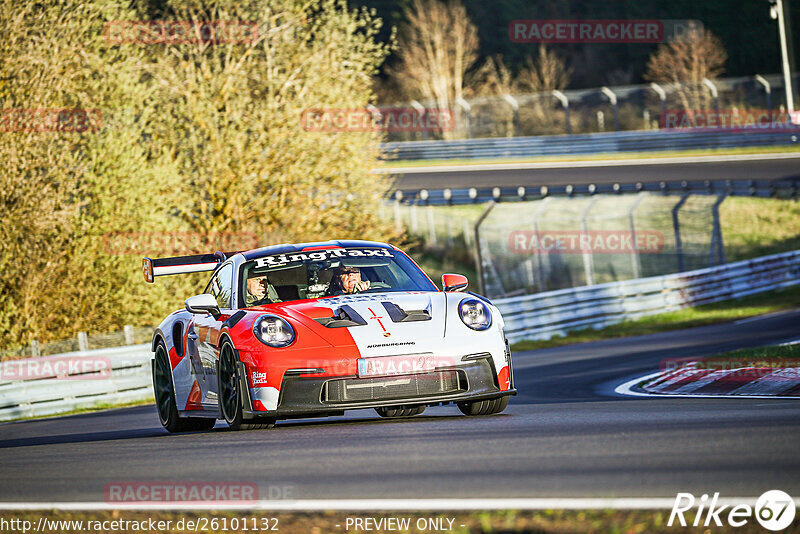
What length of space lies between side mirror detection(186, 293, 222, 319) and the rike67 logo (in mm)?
4996

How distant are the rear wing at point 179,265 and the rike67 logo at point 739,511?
6.50m

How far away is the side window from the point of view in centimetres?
952

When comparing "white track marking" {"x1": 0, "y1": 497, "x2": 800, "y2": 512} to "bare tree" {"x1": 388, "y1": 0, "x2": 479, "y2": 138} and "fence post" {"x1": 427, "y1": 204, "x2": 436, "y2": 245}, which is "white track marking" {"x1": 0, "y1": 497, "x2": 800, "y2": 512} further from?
"bare tree" {"x1": 388, "y1": 0, "x2": 479, "y2": 138}

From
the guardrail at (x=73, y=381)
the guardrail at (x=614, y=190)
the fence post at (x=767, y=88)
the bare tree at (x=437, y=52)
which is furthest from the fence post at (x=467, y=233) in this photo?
the bare tree at (x=437, y=52)

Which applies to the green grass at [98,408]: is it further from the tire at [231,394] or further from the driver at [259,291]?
the tire at [231,394]

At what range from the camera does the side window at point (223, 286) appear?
952 centimetres

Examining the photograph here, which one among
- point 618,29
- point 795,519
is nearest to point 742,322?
point 795,519

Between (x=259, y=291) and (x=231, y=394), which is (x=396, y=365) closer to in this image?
(x=231, y=394)

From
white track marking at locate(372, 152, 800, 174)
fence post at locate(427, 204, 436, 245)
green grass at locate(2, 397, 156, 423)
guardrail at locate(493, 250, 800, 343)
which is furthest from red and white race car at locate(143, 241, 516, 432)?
white track marking at locate(372, 152, 800, 174)

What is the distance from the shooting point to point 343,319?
8250mm

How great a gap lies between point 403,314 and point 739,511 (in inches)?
160

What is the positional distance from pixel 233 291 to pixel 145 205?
1590 cm

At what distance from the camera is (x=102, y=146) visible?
24.6 metres

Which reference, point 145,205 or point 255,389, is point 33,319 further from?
point 255,389
